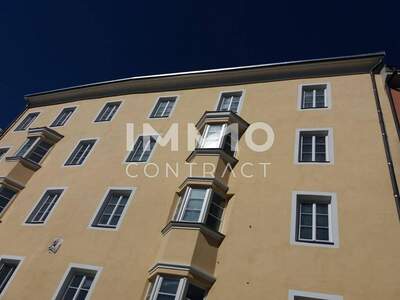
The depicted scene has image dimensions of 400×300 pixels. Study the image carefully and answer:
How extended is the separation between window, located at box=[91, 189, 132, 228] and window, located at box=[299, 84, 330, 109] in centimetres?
986

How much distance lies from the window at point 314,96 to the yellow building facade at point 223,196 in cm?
10

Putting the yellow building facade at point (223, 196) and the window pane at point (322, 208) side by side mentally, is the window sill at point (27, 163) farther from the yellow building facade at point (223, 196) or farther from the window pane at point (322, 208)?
the window pane at point (322, 208)

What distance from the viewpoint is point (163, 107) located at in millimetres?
21641

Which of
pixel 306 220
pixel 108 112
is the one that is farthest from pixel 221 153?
pixel 108 112

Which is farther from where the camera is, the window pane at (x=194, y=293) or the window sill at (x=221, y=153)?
the window sill at (x=221, y=153)

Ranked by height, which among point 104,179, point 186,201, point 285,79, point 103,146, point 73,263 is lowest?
point 73,263

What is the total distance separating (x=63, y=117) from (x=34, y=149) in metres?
4.69

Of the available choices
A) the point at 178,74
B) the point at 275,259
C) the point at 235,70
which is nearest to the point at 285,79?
the point at 235,70

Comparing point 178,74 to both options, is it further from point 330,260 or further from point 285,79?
point 330,260

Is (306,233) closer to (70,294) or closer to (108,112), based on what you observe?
(70,294)

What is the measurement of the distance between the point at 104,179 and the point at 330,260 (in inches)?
426

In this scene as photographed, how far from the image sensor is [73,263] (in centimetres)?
1333

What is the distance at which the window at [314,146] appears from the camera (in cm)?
1461

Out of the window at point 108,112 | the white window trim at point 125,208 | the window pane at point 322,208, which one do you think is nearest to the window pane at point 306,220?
the window pane at point 322,208
